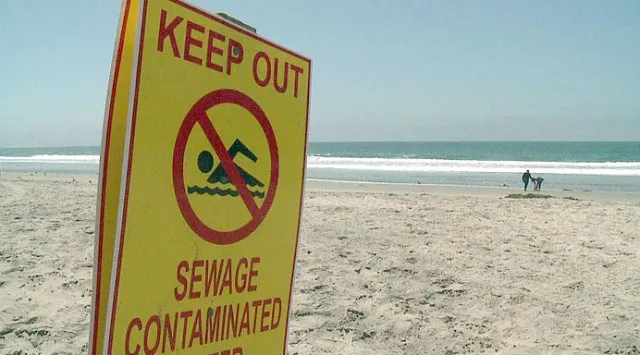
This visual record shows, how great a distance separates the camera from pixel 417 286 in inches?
181

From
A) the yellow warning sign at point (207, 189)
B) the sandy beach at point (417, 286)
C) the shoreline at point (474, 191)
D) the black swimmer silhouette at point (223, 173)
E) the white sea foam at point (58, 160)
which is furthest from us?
the white sea foam at point (58, 160)

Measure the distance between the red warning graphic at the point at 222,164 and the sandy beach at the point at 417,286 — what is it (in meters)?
2.42

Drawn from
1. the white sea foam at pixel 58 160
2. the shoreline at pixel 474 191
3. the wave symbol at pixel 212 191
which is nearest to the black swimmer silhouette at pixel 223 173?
the wave symbol at pixel 212 191

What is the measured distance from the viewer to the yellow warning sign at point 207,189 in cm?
91

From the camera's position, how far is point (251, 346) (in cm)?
119

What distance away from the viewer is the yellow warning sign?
3.00 ft

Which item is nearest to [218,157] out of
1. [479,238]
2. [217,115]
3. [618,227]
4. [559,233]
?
[217,115]

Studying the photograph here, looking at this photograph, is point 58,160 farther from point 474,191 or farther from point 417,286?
point 417,286

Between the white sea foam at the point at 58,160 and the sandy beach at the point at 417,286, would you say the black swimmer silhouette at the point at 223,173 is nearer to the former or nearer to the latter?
the sandy beach at the point at 417,286

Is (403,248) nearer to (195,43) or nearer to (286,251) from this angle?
(286,251)

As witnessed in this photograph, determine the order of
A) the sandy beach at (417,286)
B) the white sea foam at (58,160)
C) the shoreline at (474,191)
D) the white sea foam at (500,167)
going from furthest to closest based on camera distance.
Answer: the white sea foam at (58,160)
the white sea foam at (500,167)
the shoreline at (474,191)
the sandy beach at (417,286)

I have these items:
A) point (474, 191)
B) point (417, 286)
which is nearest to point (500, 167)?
point (474, 191)

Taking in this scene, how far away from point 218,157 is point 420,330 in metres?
3.06

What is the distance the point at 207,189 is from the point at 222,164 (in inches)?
2.5
